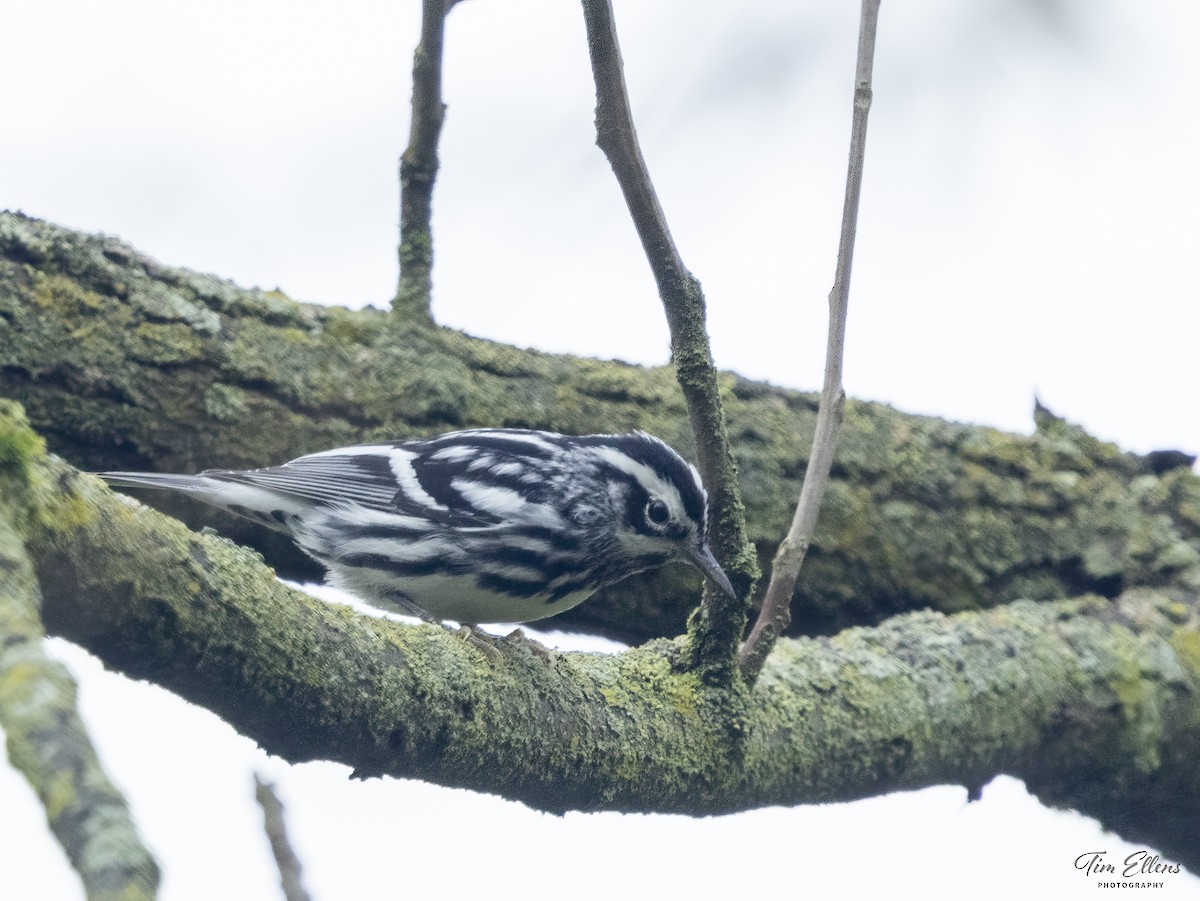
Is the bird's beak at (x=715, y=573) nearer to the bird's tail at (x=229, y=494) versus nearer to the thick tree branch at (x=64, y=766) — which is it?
the bird's tail at (x=229, y=494)

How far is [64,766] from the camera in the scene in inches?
41.4

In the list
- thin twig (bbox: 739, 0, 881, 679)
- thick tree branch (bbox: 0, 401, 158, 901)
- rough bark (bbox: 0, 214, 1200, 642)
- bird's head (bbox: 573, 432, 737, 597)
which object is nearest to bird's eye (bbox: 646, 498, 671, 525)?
bird's head (bbox: 573, 432, 737, 597)

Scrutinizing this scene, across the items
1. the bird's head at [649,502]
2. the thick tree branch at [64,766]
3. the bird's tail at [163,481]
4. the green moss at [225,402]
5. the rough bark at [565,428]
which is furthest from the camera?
the green moss at [225,402]

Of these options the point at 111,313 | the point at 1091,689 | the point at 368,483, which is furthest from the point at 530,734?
the point at 1091,689

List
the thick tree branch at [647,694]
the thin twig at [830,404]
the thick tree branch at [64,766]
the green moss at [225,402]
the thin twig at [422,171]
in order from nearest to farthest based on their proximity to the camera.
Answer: the thick tree branch at [64,766] < the thick tree branch at [647,694] < the thin twig at [830,404] < the green moss at [225,402] < the thin twig at [422,171]

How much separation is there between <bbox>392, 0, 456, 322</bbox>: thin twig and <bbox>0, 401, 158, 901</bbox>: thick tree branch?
11.2 feet

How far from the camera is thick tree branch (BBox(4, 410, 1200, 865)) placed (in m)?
2.03

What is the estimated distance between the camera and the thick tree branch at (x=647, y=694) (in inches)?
79.9

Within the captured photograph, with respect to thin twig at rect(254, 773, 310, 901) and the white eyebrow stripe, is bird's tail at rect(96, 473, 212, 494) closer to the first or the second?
the white eyebrow stripe

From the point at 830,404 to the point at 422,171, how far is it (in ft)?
6.92

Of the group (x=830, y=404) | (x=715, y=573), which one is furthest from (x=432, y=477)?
(x=830, y=404)

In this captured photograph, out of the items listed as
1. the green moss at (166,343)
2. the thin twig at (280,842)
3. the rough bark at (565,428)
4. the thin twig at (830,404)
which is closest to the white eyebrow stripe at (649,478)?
the thin twig at (830,404)

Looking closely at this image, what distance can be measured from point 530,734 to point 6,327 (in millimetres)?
2172

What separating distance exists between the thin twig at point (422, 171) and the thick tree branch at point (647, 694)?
6.24 feet
